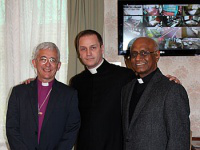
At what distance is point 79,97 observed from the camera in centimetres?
239

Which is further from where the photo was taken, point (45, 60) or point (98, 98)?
point (98, 98)

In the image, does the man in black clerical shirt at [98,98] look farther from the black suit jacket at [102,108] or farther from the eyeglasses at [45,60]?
the eyeglasses at [45,60]

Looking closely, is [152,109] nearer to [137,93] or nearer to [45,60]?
[137,93]

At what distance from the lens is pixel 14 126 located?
6.64 feet

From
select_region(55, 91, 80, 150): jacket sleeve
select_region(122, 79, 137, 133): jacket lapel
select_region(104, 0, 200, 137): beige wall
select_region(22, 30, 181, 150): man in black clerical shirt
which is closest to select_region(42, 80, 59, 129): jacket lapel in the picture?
select_region(55, 91, 80, 150): jacket sleeve

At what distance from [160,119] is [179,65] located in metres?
1.61

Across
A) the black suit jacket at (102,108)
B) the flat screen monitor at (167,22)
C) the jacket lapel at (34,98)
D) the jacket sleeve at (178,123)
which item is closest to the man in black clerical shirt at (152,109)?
the jacket sleeve at (178,123)

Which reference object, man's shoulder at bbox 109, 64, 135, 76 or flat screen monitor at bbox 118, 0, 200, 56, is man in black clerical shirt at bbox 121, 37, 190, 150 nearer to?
man's shoulder at bbox 109, 64, 135, 76

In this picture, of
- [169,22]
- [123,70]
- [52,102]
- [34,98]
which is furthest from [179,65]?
[34,98]

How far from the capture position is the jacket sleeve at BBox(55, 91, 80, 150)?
2055mm

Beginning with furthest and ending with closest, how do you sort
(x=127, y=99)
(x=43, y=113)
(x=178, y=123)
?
(x=43, y=113) → (x=127, y=99) → (x=178, y=123)

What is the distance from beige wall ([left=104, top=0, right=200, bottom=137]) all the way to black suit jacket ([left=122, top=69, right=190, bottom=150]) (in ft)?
4.45

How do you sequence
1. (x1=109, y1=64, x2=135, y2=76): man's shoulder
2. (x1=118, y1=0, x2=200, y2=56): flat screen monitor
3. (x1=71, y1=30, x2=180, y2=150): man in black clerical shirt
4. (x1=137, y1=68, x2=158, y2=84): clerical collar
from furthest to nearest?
(x1=118, y1=0, x2=200, y2=56): flat screen monitor
(x1=109, y1=64, x2=135, y2=76): man's shoulder
(x1=71, y1=30, x2=180, y2=150): man in black clerical shirt
(x1=137, y1=68, x2=158, y2=84): clerical collar

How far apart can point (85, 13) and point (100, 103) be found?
4.21 feet
